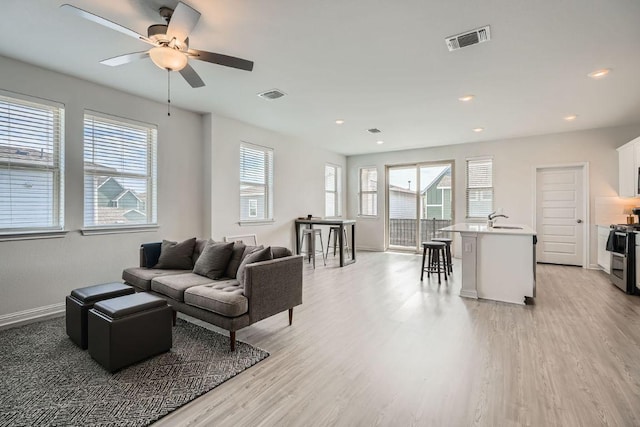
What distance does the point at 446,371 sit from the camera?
7.51 ft

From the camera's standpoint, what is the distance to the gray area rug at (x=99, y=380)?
181cm

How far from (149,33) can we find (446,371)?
3.48 meters

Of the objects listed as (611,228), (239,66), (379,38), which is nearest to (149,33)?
(239,66)

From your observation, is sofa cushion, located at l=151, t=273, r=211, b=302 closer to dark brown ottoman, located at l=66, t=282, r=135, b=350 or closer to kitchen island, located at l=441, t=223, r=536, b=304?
dark brown ottoman, located at l=66, t=282, r=135, b=350

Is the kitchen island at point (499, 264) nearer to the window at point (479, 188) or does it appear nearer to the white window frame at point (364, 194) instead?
the window at point (479, 188)

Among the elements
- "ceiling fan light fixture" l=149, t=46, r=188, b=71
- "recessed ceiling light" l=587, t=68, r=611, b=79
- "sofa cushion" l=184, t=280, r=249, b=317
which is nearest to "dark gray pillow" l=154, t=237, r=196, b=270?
"sofa cushion" l=184, t=280, r=249, b=317

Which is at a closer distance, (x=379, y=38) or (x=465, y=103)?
(x=379, y=38)

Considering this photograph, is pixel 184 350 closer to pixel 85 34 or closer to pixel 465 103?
pixel 85 34

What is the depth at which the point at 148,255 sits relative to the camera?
387cm

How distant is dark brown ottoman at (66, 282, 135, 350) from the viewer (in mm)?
2633

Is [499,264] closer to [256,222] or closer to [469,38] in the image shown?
[469,38]

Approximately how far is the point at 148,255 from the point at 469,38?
4.31 metres

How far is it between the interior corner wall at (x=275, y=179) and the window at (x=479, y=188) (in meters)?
3.43

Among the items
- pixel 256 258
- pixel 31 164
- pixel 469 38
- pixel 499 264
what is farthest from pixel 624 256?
pixel 31 164
